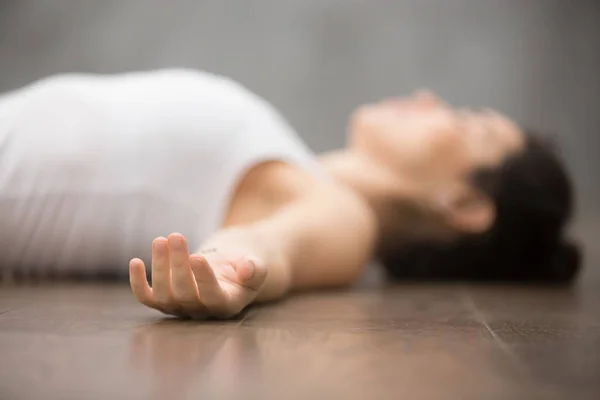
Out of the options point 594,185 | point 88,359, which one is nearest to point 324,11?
point 594,185

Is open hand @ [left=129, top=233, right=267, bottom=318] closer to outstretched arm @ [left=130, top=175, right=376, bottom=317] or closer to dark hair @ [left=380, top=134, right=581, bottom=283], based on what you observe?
outstretched arm @ [left=130, top=175, right=376, bottom=317]

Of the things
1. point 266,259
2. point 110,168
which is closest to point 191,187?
point 110,168

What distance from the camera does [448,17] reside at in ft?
9.57

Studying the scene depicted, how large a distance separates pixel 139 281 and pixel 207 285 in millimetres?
74

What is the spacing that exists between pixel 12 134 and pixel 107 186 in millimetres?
169

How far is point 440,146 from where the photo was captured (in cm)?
140

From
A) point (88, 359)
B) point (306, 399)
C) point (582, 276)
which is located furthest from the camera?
point (582, 276)

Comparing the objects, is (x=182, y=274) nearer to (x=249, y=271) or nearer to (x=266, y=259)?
(x=249, y=271)

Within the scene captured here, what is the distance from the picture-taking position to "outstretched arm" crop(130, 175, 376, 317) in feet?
2.29

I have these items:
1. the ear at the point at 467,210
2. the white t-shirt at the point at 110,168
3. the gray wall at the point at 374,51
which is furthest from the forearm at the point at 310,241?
the gray wall at the point at 374,51

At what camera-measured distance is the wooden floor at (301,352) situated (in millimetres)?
507

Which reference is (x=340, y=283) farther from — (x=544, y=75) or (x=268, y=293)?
(x=544, y=75)

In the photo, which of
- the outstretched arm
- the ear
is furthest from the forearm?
the ear

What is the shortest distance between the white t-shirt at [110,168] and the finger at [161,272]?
0.41 metres
